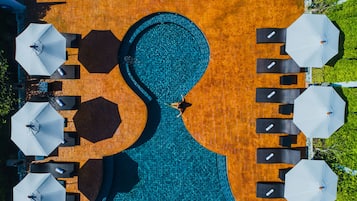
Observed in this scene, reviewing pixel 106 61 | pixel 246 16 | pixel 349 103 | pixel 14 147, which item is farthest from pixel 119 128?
pixel 349 103

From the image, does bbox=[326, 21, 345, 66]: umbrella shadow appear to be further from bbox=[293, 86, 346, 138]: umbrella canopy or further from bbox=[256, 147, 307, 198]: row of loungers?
bbox=[256, 147, 307, 198]: row of loungers

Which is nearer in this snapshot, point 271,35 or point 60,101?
point 271,35

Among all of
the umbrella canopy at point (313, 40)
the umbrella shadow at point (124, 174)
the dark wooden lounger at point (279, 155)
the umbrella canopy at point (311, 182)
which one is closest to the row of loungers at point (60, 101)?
the umbrella shadow at point (124, 174)

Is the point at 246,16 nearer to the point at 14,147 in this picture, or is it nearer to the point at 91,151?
the point at 91,151

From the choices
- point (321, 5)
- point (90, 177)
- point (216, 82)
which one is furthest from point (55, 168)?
point (321, 5)

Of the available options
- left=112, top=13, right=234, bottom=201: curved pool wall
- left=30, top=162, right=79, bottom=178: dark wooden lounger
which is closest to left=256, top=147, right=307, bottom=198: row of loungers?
left=112, top=13, right=234, bottom=201: curved pool wall

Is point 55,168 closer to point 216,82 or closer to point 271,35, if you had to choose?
point 216,82
